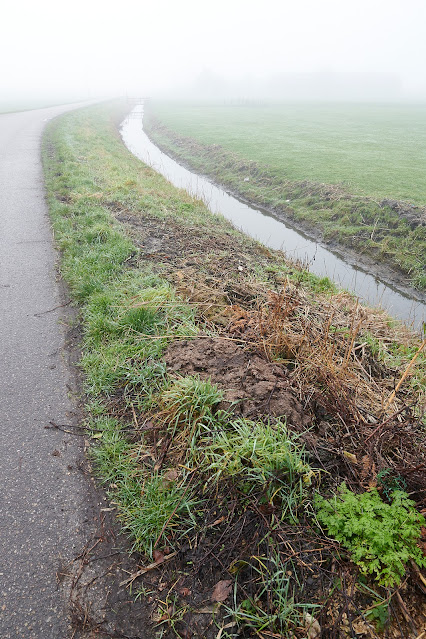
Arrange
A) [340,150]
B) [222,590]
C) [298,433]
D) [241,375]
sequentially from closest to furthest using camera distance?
[222,590]
[298,433]
[241,375]
[340,150]

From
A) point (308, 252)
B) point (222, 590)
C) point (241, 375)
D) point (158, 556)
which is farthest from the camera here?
point (308, 252)

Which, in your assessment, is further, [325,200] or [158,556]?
[325,200]

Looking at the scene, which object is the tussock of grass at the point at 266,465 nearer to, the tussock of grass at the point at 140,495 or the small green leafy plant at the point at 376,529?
the small green leafy plant at the point at 376,529

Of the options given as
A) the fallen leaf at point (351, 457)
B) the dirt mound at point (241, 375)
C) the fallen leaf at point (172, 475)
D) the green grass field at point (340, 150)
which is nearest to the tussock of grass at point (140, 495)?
the fallen leaf at point (172, 475)

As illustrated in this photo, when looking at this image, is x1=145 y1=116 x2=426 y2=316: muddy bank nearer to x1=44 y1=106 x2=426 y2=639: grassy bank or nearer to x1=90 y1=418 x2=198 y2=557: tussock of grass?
x1=44 y1=106 x2=426 y2=639: grassy bank

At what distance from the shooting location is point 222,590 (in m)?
2.33

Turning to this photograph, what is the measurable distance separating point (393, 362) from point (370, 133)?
2777cm

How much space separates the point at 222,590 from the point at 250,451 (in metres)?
0.88

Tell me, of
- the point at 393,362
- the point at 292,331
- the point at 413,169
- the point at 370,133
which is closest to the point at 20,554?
the point at 292,331

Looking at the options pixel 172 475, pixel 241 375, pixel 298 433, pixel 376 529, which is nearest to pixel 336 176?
pixel 241 375

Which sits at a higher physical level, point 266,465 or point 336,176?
point 336,176

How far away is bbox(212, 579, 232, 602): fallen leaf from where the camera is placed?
7.55 ft

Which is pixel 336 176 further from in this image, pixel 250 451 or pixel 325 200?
pixel 250 451

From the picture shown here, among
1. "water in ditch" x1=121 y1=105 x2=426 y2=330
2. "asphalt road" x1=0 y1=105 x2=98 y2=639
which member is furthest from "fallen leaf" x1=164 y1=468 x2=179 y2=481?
"water in ditch" x1=121 y1=105 x2=426 y2=330
